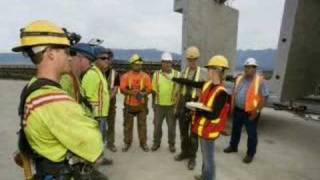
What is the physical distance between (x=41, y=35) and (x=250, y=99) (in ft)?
15.2

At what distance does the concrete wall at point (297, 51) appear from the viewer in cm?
655

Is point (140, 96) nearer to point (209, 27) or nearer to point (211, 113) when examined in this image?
point (211, 113)

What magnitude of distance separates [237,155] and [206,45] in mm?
3790

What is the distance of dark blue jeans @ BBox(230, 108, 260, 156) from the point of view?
229 inches

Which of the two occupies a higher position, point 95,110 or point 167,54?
point 167,54

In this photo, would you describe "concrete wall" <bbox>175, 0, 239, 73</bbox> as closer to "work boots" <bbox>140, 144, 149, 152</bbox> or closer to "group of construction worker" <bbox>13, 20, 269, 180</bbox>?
"group of construction worker" <bbox>13, 20, 269, 180</bbox>

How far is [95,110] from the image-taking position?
4.82 m

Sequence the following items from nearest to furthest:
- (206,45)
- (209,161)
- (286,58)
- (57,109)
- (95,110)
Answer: (57,109) → (209,161) → (95,110) → (286,58) → (206,45)

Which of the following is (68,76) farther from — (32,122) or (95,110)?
(32,122)

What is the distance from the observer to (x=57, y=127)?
1632 millimetres

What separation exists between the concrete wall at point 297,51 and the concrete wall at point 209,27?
239cm

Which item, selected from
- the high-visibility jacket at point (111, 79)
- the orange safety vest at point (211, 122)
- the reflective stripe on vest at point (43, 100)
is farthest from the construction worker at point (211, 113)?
the reflective stripe on vest at point (43, 100)

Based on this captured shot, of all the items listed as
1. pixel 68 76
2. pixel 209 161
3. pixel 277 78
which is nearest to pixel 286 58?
pixel 277 78

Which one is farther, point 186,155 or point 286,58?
point 286,58
